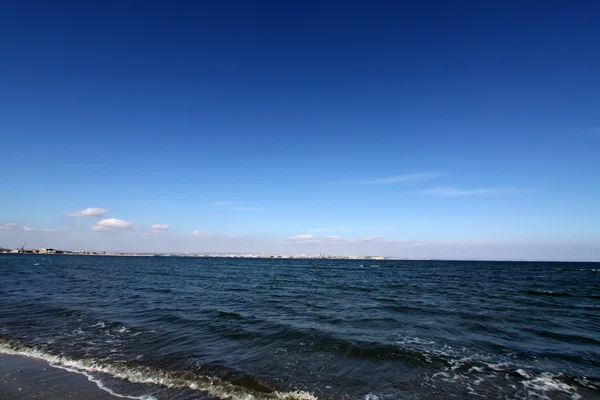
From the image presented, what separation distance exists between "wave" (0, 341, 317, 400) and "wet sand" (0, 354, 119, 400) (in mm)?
485

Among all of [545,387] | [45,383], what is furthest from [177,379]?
[545,387]

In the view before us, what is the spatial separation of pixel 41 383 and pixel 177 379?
3574 mm

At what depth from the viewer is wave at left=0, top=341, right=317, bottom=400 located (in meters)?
8.09

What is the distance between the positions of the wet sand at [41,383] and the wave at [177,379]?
1.59 ft

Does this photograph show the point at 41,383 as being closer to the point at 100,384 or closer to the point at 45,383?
the point at 45,383

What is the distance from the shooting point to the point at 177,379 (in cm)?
891

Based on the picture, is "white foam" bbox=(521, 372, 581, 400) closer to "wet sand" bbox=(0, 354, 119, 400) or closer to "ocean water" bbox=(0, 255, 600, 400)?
"ocean water" bbox=(0, 255, 600, 400)

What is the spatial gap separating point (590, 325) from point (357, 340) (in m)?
15.0

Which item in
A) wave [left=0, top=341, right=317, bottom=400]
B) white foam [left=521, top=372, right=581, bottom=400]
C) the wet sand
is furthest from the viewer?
white foam [left=521, top=372, right=581, bottom=400]

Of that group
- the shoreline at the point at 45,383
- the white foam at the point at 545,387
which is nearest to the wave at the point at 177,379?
the shoreline at the point at 45,383

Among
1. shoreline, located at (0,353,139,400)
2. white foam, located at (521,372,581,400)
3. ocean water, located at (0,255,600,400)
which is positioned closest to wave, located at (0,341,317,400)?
ocean water, located at (0,255,600,400)

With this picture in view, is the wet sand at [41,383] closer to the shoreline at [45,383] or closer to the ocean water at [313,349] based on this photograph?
the shoreline at [45,383]

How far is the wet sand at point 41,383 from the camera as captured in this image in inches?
300

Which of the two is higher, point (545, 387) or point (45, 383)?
point (45, 383)
